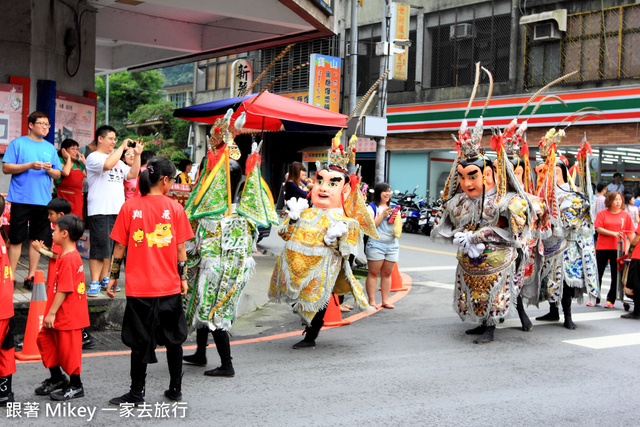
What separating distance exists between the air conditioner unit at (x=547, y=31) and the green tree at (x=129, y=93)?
105 feet

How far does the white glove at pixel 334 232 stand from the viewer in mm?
5992

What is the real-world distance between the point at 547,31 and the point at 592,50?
1393 millimetres

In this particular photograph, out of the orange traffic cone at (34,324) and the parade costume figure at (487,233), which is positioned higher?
the parade costume figure at (487,233)

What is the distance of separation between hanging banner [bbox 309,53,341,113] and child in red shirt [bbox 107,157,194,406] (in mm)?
17425

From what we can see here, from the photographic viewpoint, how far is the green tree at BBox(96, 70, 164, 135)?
4544cm

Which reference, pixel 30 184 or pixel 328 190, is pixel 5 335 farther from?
pixel 328 190

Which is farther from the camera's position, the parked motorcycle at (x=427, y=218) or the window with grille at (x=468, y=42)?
the window with grille at (x=468, y=42)

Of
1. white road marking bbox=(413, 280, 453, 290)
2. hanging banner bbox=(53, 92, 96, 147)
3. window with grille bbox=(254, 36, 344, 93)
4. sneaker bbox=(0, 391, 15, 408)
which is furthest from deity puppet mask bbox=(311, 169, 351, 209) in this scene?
window with grille bbox=(254, 36, 344, 93)

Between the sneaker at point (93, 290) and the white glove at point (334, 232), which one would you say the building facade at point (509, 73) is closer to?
the white glove at point (334, 232)

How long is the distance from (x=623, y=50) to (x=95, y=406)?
17569 millimetres

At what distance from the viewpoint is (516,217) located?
6523 mm

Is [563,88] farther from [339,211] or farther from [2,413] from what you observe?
[2,413]

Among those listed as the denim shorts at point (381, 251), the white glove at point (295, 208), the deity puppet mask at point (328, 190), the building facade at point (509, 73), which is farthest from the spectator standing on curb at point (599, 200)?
the white glove at point (295, 208)

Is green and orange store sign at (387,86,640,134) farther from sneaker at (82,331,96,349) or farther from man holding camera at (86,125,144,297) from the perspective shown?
sneaker at (82,331,96,349)
